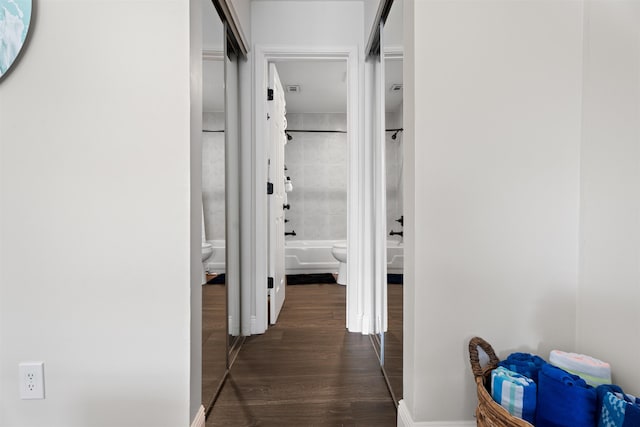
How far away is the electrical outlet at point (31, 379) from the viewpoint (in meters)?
1.18

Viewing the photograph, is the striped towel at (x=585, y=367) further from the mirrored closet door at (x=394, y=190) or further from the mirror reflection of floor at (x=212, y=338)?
the mirror reflection of floor at (x=212, y=338)

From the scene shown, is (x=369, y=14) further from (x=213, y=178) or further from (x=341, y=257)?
(x=341, y=257)

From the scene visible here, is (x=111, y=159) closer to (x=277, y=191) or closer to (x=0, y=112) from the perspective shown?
(x=0, y=112)

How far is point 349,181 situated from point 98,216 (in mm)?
1648

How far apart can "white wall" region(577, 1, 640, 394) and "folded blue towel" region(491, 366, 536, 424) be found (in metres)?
0.32

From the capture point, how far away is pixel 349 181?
8.13 ft

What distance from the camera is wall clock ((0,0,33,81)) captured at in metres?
1.14

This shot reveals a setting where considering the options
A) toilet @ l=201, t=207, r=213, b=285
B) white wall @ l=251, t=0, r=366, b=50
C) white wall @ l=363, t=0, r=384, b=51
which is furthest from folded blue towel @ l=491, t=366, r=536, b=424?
white wall @ l=251, t=0, r=366, b=50

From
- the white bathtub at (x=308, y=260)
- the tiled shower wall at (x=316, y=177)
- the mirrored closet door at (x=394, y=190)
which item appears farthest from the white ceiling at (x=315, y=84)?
the white bathtub at (x=308, y=260)

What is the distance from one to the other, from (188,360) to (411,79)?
50.2 inches

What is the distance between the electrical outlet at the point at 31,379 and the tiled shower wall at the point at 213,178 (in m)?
0.79

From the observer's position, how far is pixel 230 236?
2176mm

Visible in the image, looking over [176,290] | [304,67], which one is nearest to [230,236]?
A: [176,290]

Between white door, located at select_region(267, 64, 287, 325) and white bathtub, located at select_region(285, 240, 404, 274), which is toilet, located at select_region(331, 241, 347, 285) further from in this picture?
white door, located at select_region(267, 64, 287, 325)
